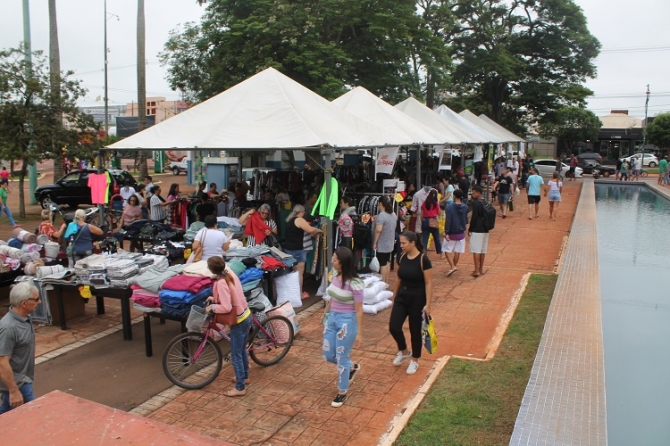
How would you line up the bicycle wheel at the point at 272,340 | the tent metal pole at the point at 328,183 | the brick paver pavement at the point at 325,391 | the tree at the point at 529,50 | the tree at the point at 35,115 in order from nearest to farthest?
the brick paver pavement at the point at 325,391 → the bicycle wheel at the point at 272,340 → the tent metal pole at the point at 328,183 → the tree at the point at 35,115 → the tree at the point at 529,50

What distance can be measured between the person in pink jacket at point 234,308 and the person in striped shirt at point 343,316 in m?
0.88

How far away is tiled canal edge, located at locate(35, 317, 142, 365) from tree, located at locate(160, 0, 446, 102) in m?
14.1

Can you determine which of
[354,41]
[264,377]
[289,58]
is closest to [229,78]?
[289,58]

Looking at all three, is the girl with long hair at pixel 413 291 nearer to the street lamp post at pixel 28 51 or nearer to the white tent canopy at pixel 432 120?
the white tent canopy at pixel 432 120

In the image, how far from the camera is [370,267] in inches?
385

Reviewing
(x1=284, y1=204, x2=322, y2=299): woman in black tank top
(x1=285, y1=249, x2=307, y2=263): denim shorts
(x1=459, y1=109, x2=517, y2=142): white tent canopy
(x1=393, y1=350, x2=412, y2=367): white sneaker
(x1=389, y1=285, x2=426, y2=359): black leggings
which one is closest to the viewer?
(x1=389, y1=285, x2=426, y2=359): black leggings

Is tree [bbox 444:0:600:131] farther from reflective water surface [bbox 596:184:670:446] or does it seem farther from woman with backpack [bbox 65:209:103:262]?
woman with backpack [bbox 65:209:103:262]

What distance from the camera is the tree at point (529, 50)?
35094 mm

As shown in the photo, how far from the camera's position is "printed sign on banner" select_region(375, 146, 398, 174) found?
40.7 ft

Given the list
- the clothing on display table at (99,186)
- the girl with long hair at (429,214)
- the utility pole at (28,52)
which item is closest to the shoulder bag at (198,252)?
the clothing on display table at (99,186)

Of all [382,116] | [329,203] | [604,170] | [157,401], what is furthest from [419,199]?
[604,170]

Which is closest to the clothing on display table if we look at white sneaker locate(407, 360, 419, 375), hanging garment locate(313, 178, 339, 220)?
hanging garment locate(313, 178, 339, 220)

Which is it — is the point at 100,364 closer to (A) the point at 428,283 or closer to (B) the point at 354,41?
(A) the point at 428,283

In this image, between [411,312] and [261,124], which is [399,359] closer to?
[411,312]
